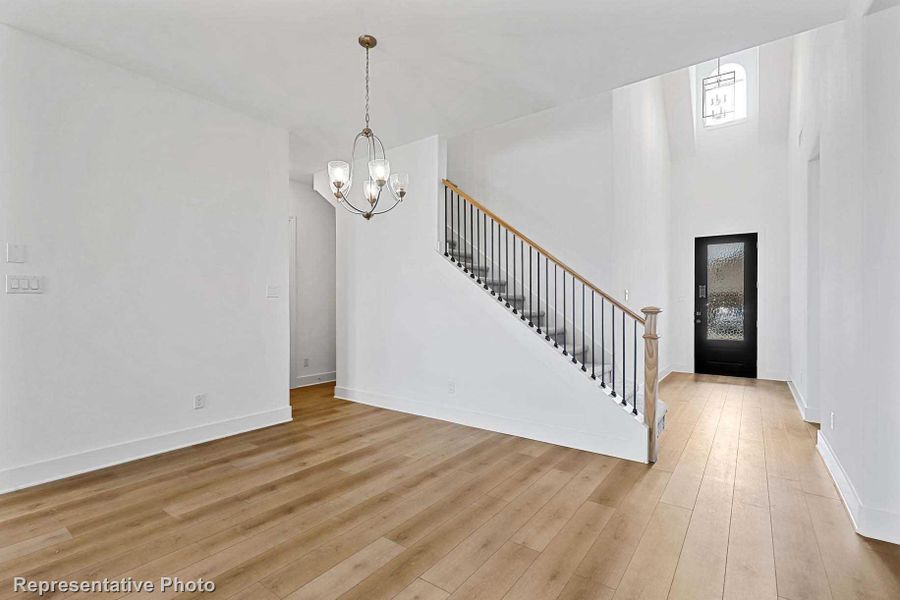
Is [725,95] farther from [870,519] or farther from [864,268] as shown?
[870,519]

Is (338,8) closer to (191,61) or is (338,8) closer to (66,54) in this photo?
(191,61)

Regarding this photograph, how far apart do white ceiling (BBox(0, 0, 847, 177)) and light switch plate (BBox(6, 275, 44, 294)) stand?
1624 mm

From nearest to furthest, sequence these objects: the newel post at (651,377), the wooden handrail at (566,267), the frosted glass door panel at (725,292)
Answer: the newel post at (651,377) → the wooden handrail at (566,267) → the frosted glass door panel at (725,292)

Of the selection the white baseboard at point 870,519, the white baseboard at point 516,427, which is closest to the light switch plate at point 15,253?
the white baseboard at point 516,427

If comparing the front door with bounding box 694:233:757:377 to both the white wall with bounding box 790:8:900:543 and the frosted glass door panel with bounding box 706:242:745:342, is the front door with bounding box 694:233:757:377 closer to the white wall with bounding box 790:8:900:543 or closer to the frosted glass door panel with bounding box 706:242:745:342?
the frosted glass door panel with bounding box 706:242:745:342

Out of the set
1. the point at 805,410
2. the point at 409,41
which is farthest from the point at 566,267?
the point at 805,410

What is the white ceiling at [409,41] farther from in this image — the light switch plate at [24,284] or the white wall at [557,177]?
the light switch plate at [24,284]

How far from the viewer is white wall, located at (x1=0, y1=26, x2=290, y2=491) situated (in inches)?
111

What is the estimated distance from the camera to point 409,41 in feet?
9.70

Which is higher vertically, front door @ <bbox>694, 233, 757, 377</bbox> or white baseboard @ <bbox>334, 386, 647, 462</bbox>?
front door @ <bbox>694, 233, 757, 377</bbox>

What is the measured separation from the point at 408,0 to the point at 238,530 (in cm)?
311

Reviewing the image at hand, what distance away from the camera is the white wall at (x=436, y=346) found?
3699 millimetres

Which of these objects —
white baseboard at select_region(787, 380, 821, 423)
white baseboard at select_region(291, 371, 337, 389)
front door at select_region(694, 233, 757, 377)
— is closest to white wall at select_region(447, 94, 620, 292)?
white baseboard at select_region(787, 380, 821, 423)

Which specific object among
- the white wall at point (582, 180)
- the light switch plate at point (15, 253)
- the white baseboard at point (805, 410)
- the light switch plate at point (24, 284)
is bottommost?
the white baseboard at point (805, 410)
